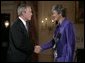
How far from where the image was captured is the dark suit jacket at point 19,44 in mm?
2873

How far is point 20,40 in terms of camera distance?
2.87m

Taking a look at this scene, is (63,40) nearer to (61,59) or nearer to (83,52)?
(61,59)

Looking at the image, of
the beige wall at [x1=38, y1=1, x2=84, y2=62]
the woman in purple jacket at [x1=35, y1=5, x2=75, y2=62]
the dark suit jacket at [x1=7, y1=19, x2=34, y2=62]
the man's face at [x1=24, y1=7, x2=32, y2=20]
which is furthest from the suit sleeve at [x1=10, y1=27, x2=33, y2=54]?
the beige wall at [x1=38, y1=1, x2=84, y2=62]

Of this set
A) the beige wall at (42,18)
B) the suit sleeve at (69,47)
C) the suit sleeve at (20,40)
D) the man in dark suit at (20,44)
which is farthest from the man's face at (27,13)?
the beige wall at (42,18)

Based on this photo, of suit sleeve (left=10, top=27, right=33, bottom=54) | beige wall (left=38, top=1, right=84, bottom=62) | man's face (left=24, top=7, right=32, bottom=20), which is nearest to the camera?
suit sleeve (left=10, top=27, right=33, bottom=54)

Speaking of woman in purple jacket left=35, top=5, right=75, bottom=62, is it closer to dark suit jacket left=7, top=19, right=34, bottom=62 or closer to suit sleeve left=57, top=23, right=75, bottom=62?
suit sleeve left=57, top=23, right=75, bottom=62

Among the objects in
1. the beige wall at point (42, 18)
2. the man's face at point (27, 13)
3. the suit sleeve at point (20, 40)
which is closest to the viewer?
the suit sleeve at point (20, 40)

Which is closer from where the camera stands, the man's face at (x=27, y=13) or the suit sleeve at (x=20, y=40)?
the suit sleeve at (x=20, y=40)

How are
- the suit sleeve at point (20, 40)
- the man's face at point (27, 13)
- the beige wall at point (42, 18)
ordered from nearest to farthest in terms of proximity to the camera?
the suit sleeve at point (20, 40)
the man's face at point (27, 13)
the beige wall at point (42, 18)

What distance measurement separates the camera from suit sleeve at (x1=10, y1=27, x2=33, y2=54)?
2.87 m

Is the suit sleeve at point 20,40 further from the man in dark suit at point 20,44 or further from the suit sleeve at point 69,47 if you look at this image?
the suit sleeve at point 69,47

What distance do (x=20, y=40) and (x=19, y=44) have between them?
0.04m

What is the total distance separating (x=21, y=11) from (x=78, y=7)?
3.77 metres

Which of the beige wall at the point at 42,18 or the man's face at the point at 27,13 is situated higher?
the man's face at the point at 27,13
